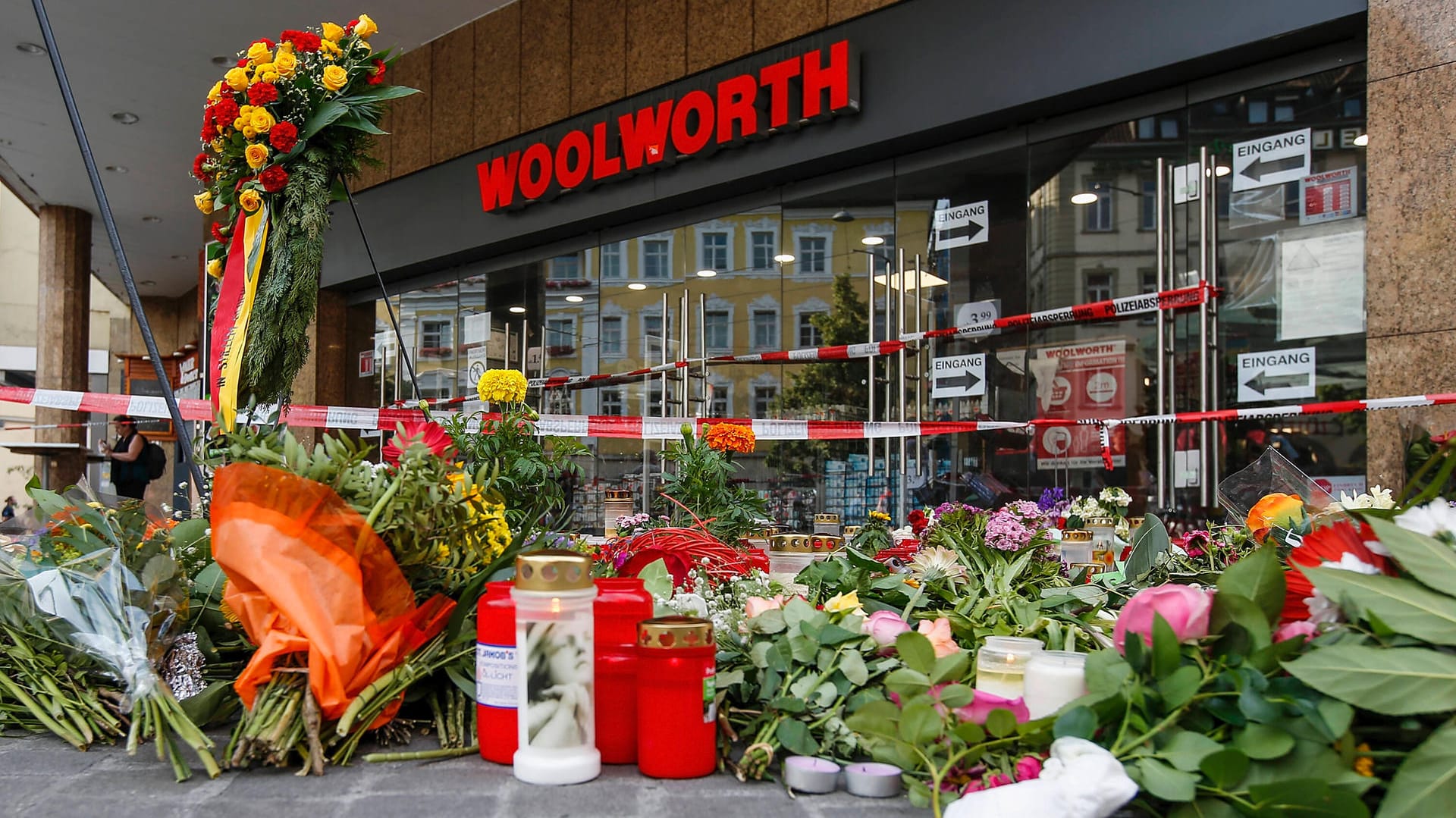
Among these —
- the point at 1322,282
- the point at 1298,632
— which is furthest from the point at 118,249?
the point at 1322,282

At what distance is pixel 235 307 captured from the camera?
97.5 inches

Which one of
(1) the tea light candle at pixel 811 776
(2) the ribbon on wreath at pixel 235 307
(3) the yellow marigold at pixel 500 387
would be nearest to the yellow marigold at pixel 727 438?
(3) the yellow marigold at pixel 500 387

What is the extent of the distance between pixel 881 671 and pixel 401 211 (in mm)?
8761

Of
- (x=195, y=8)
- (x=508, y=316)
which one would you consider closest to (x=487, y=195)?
(x=508, y=316)

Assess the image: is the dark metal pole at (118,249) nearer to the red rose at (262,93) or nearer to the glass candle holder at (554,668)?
the red rose at (262,93)

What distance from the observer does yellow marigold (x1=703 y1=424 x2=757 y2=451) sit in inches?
117

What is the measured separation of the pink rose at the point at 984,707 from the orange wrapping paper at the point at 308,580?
0.63 metres

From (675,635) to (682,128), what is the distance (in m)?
5.98

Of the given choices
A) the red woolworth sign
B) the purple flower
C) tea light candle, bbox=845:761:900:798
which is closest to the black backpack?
the red woolworth sign

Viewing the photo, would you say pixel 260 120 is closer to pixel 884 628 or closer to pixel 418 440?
pixel 418 440

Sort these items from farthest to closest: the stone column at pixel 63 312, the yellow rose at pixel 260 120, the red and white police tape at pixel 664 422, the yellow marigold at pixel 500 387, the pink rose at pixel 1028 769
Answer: the stone column at pixel 63 312, the red and white police tape at pixel 664 422, the yellow marigold at pixel 500 387, the yellow rose at pixel 260 120, the pink rose at pixel 1028 769

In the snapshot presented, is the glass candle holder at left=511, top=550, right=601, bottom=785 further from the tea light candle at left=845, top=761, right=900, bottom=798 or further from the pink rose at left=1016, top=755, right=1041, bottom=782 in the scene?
the pink rose at left=1016, top=755, right=1041, bottom=782

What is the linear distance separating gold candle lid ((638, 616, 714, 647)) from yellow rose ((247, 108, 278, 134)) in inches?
72.5

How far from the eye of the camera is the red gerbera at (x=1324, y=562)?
3.12ft
